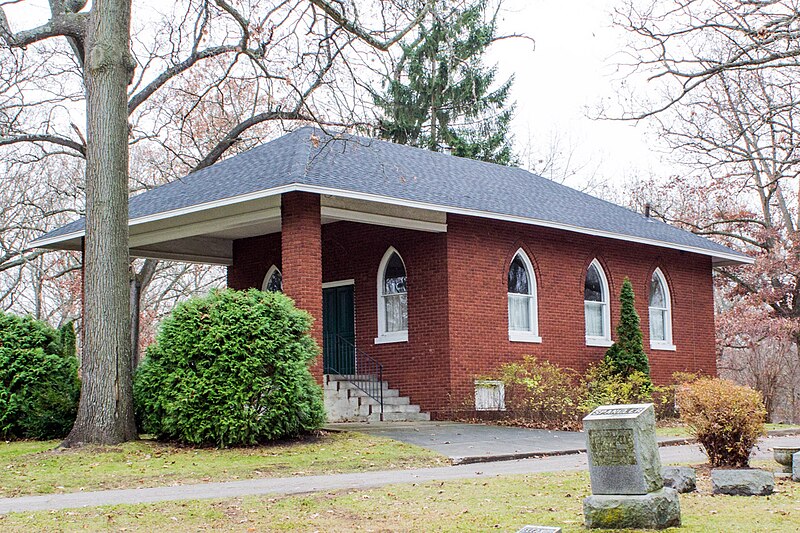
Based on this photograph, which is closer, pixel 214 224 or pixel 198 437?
pixel 198 437

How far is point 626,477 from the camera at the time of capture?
897cm

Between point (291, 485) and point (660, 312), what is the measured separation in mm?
17187

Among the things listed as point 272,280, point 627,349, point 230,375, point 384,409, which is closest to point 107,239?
point 230,375

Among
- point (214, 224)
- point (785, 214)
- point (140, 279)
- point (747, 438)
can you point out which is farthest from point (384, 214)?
point (785, 214)

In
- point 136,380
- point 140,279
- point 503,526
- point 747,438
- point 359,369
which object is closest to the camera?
point 503,526

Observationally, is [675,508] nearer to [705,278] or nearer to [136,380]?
[136,380]

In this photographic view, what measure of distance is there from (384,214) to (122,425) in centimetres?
671

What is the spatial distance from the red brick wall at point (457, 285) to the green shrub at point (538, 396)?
75cm

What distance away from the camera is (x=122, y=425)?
1582cm

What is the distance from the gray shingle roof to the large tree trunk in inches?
103

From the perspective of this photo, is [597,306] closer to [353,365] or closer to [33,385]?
[353,365]

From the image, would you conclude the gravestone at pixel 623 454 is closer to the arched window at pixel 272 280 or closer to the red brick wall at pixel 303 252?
the red brick wall at pixel 303 252

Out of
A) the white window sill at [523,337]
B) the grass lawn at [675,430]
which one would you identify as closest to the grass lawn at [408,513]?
the grass lawn at [675,430]

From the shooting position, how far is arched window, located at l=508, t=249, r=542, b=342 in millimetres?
22766
